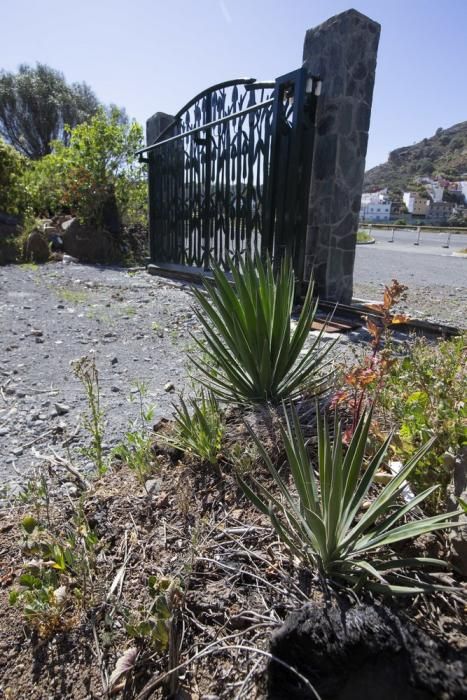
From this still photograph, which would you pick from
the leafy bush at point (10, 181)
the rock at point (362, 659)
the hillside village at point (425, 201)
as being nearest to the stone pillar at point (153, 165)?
the leafy bush at point (10, 181)

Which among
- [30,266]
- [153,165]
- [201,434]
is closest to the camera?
[201,434]

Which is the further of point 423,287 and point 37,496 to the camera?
point 423,287

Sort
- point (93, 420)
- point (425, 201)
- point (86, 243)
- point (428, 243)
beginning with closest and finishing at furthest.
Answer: point (93, 420) → point (86, 243) → point (428, 243) → point (425, 201)

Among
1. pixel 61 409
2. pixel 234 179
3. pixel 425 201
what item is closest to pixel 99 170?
pixel 234 179

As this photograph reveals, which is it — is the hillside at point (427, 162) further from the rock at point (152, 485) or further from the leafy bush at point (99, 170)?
the rock at point (152, 485)

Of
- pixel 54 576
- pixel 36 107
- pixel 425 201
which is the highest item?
pixel 36 107

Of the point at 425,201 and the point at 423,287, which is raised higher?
the point at 425,201

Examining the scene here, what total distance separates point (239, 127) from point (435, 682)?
5953mm

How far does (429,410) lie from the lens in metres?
1.56

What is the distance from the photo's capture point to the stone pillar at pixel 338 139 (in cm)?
451

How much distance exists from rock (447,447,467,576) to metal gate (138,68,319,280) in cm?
278

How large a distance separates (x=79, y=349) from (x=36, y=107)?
28.8m

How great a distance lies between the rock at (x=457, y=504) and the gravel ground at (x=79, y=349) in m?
1.54

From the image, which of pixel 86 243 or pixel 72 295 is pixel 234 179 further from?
pixel 86 243
